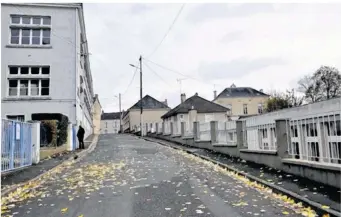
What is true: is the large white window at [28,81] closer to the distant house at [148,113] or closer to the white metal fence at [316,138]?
the white metal fence at [316,138]

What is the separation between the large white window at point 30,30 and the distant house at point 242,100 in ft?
195

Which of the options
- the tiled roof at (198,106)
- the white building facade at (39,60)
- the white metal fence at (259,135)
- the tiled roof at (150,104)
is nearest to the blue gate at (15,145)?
the white metal fence at (259,135)

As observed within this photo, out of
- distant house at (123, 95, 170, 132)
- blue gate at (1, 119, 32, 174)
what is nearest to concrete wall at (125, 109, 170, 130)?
distant house at (123, 95, 170, 132)

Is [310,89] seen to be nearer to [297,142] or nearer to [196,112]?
[196,112]

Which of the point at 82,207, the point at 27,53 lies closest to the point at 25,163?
the point at 82,207

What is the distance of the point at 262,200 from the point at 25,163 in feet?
34.1

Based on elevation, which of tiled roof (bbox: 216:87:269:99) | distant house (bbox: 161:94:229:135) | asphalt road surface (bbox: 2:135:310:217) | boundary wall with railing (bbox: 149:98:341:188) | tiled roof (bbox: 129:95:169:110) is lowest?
asphalt road surface (bbox: 2:135:310:217)

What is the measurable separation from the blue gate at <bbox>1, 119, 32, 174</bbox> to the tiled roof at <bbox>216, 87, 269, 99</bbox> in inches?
2885

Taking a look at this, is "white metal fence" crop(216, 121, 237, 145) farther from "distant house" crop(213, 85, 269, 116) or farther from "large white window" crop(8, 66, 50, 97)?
"distant house" crop(213, 85, 269, 116)

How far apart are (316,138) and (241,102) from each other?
77.4 meters

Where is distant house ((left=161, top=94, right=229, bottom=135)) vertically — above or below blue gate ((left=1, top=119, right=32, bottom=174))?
above

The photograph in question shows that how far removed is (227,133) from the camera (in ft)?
56.3

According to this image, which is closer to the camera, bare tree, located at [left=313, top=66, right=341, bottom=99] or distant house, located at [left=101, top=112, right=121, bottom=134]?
bare tree, located at [left=313, top=66, right=341, bottom=99]

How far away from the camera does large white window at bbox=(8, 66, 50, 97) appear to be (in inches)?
1118
